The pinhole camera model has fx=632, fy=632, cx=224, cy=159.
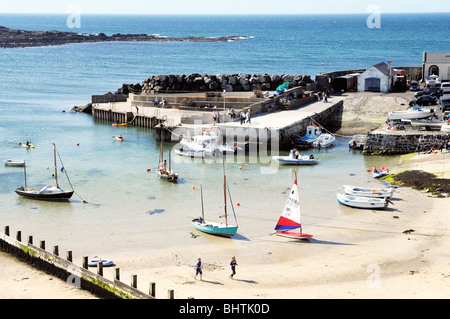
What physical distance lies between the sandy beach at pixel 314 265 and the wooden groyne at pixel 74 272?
40 centimetres

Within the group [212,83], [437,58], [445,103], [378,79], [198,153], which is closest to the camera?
[198,153]

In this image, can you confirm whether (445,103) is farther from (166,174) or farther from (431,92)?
(166,174)

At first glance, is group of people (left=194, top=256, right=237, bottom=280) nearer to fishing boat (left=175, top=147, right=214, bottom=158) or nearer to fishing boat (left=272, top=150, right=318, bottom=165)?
fishing boat (left=272, top=150, right=318, bottom=165)

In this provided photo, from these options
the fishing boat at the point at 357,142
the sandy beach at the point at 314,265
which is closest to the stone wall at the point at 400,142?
the fishing boat at the point at 357,142

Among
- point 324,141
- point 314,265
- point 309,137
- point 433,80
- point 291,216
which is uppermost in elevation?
point 433,80

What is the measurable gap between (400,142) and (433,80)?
813 inches

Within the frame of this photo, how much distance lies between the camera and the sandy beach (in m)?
23.8

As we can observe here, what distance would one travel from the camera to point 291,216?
3042 centimetres

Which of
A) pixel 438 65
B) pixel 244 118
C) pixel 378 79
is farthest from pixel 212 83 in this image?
pixel 438 65

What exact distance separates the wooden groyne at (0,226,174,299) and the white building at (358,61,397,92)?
156 feet
